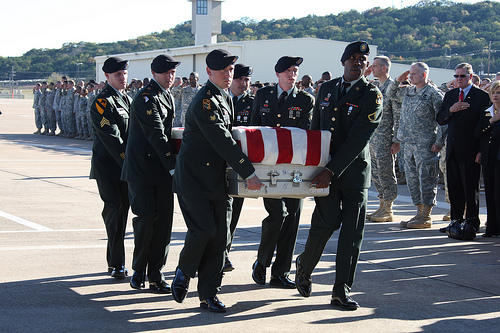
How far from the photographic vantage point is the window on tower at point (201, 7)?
76.6m

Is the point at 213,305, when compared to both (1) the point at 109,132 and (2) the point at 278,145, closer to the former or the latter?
(2) the point at 278,145

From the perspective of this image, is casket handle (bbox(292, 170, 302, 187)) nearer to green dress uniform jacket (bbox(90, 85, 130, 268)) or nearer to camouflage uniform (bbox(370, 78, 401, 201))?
green dress uniform jacket (bbox(90, 85, 130, 268))

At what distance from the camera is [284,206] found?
638 cm

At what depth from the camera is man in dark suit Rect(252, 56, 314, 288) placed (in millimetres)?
6328

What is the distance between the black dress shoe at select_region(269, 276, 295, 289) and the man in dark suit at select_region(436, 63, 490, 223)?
3768mm

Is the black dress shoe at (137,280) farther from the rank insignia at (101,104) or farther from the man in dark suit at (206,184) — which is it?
the rank insignia at (101,104)

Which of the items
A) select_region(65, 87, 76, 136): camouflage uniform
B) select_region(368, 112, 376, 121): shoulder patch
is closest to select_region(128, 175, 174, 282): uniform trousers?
select_region(368, 112, 376, 121): shoulder patch

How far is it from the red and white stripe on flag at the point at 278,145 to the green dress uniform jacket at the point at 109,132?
60.0 inches

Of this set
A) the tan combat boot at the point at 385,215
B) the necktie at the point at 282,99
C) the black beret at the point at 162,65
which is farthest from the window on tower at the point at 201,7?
the black beret at the point at 162,65

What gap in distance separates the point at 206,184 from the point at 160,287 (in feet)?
4.27

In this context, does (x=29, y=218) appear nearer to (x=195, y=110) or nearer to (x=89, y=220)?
(x=89, y=220)

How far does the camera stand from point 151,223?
6051mm

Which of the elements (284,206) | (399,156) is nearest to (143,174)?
(284,206)

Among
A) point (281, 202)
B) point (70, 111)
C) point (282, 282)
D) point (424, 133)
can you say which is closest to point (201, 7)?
point (70, 111)
